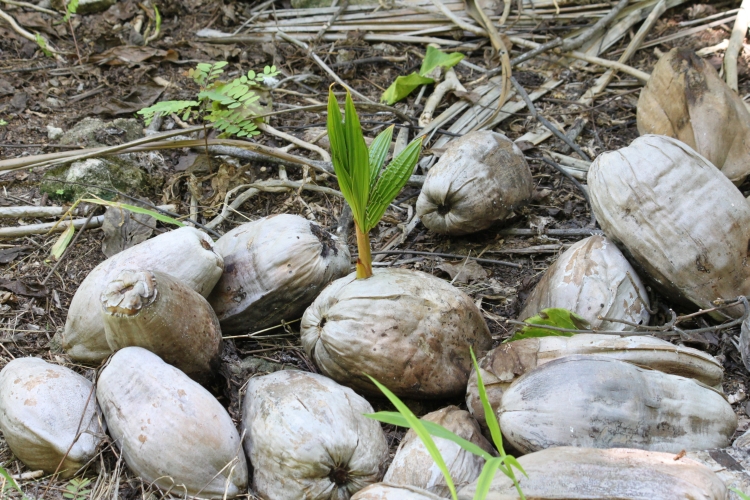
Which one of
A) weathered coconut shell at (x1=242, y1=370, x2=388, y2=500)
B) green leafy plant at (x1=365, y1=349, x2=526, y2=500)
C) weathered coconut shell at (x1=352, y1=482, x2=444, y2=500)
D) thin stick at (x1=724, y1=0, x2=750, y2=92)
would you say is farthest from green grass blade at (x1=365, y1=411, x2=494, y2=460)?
thin stick at (x1=724, y1=0, x2=750, y2=92)

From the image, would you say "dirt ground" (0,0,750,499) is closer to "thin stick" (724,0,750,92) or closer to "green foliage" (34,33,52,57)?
"green foliage" (34,33,52,57)

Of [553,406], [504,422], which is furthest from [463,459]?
[553,406]

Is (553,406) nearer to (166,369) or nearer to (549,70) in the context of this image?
(166,369)

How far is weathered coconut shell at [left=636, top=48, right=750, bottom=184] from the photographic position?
329 centimetres

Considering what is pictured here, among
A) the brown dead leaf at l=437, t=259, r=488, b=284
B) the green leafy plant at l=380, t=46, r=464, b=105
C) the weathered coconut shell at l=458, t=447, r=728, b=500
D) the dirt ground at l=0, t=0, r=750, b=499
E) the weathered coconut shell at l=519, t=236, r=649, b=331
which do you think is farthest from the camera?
the green leafy plant at l=380, t=46, r=464, b=105

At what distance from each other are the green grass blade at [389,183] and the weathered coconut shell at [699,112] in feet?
5.20

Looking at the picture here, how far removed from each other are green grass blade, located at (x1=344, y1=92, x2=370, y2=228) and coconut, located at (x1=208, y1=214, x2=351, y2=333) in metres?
0.40

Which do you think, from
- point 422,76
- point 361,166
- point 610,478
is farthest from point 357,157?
point 422,76

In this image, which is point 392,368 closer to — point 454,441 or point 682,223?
point 454,441

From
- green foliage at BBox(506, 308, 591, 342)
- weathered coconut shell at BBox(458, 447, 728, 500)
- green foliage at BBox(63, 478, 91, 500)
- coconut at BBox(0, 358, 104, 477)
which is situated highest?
weathered coconut shell at BBox(458, 447, 728, 500)

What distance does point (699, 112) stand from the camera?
133 inches

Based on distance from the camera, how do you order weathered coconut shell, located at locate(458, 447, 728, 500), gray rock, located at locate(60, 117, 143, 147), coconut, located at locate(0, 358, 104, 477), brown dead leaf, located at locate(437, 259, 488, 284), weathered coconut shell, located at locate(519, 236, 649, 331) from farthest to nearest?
1. gray rock, located at locate(60, 117, 143, 147)
2. brown dead leaf, located at locate(437, 259, 488, 284)
3. weathered coconut shell, located at locate(519, 236, 649, 331)
4. coconut, located at locate(0, 358, 104, 477)
5. weathered coconut shell, located at locate(458, 447, 728, 500)

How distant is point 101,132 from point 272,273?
6.06 ft

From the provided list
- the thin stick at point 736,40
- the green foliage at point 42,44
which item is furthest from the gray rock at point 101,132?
the thin stick at point 736,40
